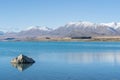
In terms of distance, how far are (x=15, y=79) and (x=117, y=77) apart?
11.2 meters

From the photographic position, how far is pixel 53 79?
32.8 metres

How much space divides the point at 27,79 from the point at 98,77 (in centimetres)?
777

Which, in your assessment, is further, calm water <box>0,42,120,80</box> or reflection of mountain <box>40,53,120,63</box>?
reflection of mountain <box>40,53,120,63</box>

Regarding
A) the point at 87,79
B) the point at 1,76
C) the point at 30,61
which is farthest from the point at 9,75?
the point at 30,61

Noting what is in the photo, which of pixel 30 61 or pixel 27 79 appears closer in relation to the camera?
pixel 27 79

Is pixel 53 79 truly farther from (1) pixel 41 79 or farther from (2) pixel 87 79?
(2) pixel 87 79

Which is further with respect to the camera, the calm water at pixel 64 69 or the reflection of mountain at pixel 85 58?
the reflection of mountain at pixel 85 58

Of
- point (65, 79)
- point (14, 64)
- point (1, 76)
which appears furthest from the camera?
point (14, 64)

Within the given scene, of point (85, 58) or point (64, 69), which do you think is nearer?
point (64, 69)

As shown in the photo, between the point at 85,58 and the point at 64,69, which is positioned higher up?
the point at 64,69

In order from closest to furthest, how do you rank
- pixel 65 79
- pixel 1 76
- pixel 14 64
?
pixel 65 79, pixel 1 76, pixel 14 64

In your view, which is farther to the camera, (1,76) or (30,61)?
(30,61)

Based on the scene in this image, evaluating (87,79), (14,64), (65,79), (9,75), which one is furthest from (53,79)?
(14,64)

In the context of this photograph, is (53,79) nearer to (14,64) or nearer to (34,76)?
(34,76)
